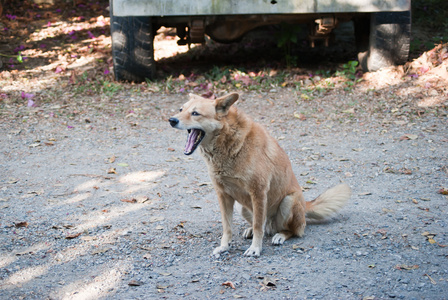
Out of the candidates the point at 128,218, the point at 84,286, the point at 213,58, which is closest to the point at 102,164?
the point at 128,218

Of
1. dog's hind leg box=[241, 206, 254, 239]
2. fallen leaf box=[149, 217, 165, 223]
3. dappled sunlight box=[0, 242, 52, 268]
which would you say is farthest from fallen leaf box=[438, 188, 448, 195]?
dappled sunlight box=[0, 242, 52, 268]

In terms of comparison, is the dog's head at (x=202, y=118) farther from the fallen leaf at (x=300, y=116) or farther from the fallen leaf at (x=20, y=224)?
the fallen leaf at (x=300, y=116)

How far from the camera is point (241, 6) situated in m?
6.61

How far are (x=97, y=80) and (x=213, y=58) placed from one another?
2.50 metres

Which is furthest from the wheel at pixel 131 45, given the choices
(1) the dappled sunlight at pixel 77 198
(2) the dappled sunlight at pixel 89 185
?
(1) the dappled sunlight at pixel 77 198

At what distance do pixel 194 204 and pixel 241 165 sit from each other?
1.23m

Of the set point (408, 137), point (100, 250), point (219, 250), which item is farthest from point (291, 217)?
point (408, 137)

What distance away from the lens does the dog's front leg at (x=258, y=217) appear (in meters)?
3.55

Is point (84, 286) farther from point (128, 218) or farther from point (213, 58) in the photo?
point (213, 58)

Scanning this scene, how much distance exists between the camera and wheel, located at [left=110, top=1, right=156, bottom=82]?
7.23 metres

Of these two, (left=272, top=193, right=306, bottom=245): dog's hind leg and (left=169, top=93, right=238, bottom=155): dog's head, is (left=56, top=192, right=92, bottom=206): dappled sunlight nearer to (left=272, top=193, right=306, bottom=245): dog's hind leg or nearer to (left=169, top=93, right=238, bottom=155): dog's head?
(left=169, top=93, right=238, bottom=155): dog's head

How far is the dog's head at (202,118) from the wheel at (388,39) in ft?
15.2

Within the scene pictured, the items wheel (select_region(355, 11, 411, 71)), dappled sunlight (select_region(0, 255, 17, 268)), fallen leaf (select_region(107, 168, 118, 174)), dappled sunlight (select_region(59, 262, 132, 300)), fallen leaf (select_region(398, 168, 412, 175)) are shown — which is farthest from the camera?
wheel (select_region(355, 11, 411, 71))

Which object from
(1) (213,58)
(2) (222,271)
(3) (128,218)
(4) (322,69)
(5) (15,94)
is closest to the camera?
(2) (222,271)
